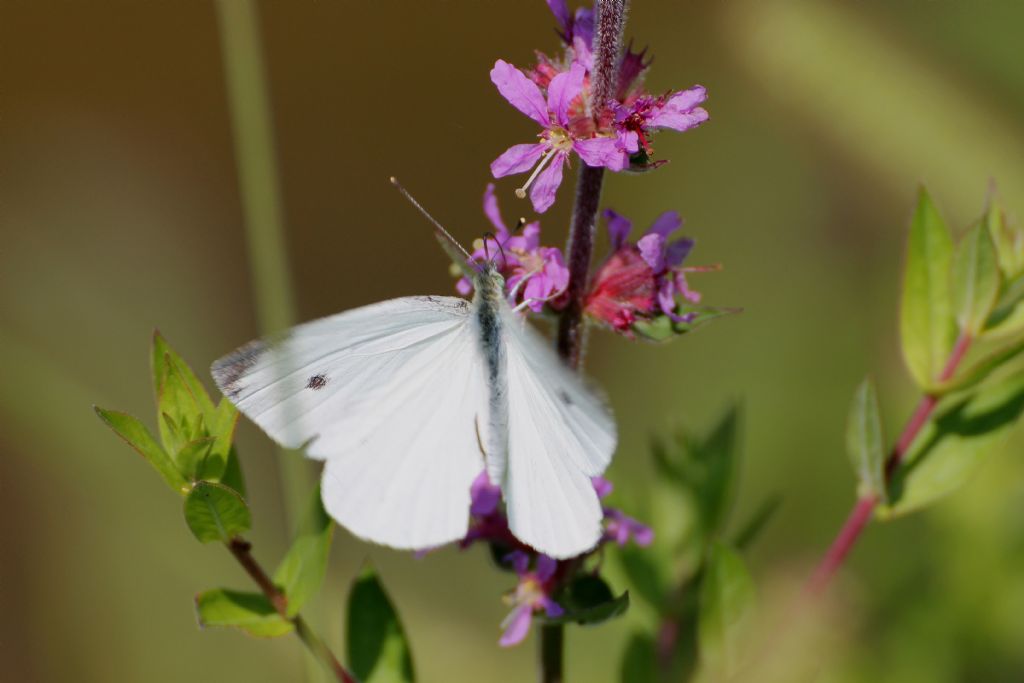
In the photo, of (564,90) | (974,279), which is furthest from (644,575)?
(564,90)

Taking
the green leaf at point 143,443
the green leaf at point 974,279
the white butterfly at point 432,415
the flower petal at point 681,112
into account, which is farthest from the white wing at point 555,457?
the green leaf at point 974,279

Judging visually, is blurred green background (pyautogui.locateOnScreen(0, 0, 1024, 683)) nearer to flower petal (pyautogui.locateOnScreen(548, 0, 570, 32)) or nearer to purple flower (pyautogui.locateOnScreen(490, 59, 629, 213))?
flower petal (pyautogui.locateOnScreen(548, 0, 570, 32))

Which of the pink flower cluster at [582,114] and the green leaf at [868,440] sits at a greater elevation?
the pink flower cluster at [582,114]

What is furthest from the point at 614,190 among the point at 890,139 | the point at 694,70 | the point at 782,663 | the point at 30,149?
the point at 30,149

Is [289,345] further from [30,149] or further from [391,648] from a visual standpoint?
[30,149]

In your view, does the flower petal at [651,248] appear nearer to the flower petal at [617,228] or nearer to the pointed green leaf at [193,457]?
the flower petal at [617,228]

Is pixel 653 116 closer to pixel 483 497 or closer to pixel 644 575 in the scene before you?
pixel 483 497

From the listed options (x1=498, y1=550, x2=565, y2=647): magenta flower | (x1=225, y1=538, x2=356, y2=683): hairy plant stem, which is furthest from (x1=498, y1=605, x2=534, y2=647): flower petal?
(x1=225, y1=538, x2=356, y2=683): hairy plant stem
